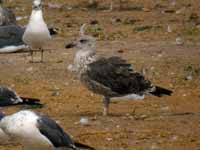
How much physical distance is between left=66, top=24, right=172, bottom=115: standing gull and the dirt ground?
0.27m

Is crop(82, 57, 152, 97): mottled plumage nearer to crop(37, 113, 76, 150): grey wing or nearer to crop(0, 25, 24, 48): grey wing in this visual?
crop(37, 113, 76, 150): grey wing

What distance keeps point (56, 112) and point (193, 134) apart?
7.09 feet

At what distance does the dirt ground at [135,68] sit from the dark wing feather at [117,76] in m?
0.31

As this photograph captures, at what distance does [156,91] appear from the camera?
12914mm

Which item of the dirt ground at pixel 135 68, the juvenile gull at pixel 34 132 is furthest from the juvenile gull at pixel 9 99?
the juvenile gull at pixel 34 132

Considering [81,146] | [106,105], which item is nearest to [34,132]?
[81,146]

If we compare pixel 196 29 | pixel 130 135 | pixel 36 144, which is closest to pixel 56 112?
pixel 130 135

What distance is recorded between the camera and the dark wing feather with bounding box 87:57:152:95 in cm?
1263

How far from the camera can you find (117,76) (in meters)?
12.8

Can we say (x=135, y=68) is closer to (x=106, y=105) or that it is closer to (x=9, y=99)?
(x=106, y=105)

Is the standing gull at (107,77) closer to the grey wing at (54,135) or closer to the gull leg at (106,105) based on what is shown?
the gull leg at (106,105)

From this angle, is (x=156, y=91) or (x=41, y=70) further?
(x=41, y=70)

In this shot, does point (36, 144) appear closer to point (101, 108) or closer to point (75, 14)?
point (101, 108)

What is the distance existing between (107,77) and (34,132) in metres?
2.67
